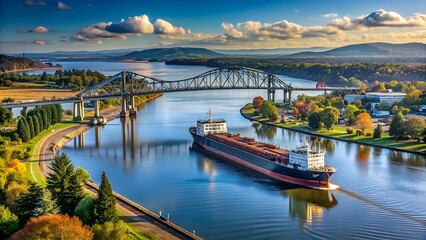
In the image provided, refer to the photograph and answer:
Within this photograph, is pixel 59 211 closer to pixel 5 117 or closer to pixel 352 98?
pixel 5 117

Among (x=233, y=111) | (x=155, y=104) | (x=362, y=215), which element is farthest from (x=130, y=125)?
(x=362, y=215)

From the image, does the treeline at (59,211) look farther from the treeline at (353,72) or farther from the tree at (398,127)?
the treeline at (353,72)

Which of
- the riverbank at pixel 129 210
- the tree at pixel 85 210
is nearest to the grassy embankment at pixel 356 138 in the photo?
the riverbank at pixel 129 210

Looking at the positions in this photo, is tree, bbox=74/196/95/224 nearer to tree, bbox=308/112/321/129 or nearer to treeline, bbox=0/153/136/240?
treeline, bbox=0/153/136/240

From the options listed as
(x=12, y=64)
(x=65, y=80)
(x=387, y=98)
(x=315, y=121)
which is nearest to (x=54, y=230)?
(x=315, y=121)

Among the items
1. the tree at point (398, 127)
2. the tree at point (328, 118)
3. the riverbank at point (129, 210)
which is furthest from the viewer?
the tree at point (328, 118)

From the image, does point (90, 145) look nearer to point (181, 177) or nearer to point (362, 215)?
point (181, 177)

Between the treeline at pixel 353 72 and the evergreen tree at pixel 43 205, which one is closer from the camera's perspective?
the evergreen tree at pixel 43 205
